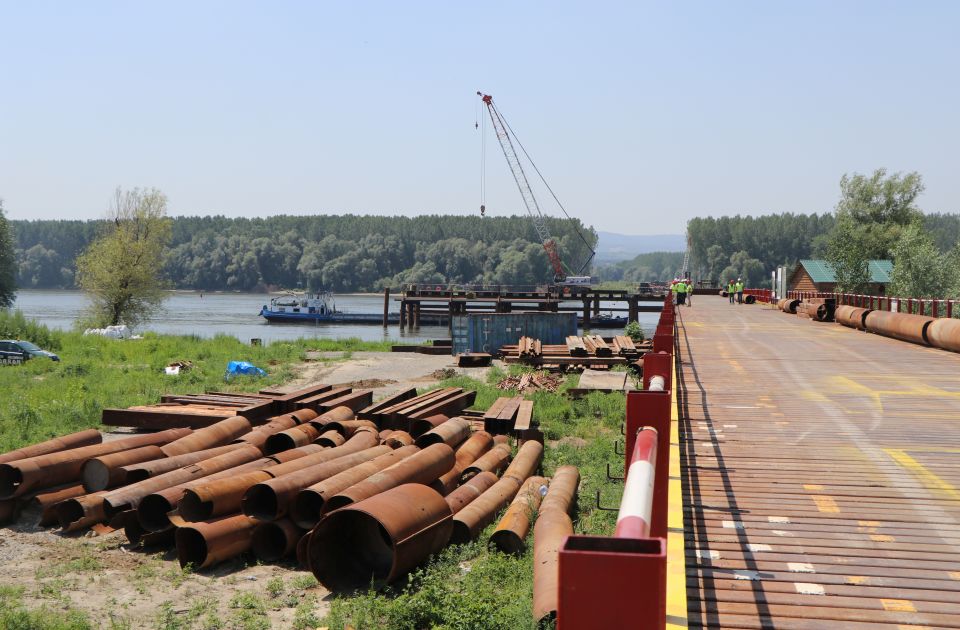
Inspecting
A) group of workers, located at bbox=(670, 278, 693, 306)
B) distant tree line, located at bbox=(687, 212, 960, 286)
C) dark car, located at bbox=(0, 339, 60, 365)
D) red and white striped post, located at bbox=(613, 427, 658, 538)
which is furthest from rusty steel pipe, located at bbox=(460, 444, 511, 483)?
distant tree line, located at bbox=(687, 212, 960, 286)

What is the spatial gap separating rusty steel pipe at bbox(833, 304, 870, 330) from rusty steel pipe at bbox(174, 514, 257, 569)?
2107cm

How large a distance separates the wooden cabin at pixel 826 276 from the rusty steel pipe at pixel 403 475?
61.4 metres

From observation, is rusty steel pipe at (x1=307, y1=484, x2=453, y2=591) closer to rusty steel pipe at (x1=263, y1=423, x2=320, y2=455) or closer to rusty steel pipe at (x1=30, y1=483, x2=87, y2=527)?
rusty steel pipe at (x1=263, y1=423, x2=320, y2=455)

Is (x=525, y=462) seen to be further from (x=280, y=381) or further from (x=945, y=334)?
(x=280, y=381)

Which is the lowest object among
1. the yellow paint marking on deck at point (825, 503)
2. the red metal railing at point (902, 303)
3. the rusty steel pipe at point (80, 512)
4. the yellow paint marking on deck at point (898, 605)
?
the rusty steel pipe at point (80, 512)

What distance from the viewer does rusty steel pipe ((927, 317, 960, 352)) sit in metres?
17.1

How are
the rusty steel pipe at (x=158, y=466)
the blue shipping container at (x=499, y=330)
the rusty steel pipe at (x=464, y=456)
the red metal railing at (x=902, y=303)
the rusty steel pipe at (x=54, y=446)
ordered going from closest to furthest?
1. the rusty steel pipe at (x=158, y=466)
2. the rusty steel pipe at (x=464, y=456)
3. the rusty steel pipe at (x=54, y=446)
4. the red metal railing at (x=902, y=303)
5. the blue shipping container at (x=499, y=330)

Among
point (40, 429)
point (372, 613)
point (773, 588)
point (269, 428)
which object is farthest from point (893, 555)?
point (40, 429)

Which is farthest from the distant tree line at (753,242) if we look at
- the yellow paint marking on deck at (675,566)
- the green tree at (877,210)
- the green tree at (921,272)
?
the yellow paint marking on deck at (675,566)

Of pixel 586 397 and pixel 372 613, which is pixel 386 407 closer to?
pixel 586 397

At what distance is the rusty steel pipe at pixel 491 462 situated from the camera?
13.6m

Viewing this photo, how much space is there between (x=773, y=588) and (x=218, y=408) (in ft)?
51.0

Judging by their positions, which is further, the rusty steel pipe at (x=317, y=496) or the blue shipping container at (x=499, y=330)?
the blue shipping container at (x=499, y=330)

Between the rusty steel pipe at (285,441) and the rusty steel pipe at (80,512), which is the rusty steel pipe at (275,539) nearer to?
the rusty steel pipe at (80,512)
